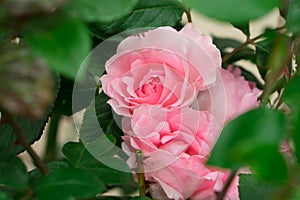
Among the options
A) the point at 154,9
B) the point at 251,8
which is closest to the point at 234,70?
the point at 154,9

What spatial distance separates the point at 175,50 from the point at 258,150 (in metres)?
0.19

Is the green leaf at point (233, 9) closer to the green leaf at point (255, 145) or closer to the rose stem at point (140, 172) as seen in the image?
the green leaf at point (255, 145)

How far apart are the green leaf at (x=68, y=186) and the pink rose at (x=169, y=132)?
0.34ft

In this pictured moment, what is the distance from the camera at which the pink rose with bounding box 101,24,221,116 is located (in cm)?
38

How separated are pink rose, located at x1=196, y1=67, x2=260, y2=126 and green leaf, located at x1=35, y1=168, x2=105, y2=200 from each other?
13 cm

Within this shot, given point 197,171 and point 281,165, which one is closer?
point 281,165

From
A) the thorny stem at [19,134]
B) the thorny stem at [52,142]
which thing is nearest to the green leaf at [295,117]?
the thorny stem at [19,134]

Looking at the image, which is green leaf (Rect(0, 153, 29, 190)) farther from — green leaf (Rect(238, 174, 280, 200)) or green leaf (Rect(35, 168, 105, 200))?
green leaf (Rect(238, 174, 280, 200))

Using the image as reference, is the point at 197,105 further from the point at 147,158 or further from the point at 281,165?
the point at 281,165

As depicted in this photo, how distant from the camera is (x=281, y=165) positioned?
0.21 meters

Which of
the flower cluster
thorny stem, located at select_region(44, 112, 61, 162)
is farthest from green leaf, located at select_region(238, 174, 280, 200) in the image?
thorny stem, located at select_region(44, 112, 61, 162)

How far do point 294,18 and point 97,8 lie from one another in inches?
4.0

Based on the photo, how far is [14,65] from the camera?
0.22 m

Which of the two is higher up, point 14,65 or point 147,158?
point 14,65
